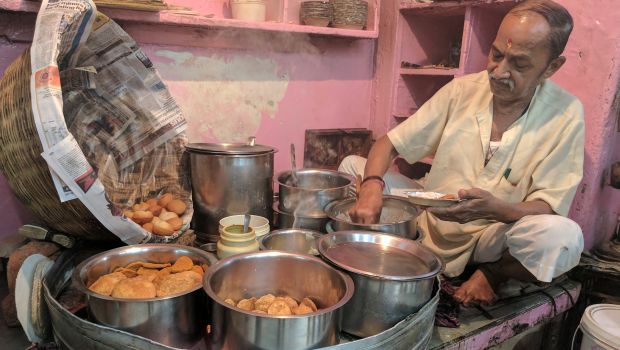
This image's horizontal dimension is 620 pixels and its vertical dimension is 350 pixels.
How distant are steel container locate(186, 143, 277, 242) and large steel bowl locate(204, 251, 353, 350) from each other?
2.24 ft

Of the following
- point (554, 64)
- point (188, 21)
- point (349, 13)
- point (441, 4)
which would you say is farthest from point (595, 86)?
point (188, 21)

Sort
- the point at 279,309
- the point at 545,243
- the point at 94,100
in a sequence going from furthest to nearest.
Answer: the point at 94,100
the point at 545,243
the point at 279,309

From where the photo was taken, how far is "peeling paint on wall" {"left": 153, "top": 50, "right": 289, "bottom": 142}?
9.32ft

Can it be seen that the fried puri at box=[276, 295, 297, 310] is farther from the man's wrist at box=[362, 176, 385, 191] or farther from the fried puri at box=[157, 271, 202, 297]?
the man's wrist at box=[362, 176, 385, 191]

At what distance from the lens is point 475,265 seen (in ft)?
8.09

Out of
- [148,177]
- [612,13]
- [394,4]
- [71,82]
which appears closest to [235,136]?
[148,177]

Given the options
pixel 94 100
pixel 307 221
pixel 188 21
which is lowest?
pixel 307 221

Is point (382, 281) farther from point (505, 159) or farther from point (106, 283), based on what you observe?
point (505, 159)

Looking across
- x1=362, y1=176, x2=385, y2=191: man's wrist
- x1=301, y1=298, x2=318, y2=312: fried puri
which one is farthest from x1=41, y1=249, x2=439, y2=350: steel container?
x1=362, y1=176, x2=385, y2=191: man's wrist

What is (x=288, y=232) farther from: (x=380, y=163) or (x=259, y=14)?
(x=259, y=14)

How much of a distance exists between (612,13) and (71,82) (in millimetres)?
2794

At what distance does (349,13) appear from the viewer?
3109 millimetres

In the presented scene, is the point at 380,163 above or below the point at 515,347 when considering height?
above

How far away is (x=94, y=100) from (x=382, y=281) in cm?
179
